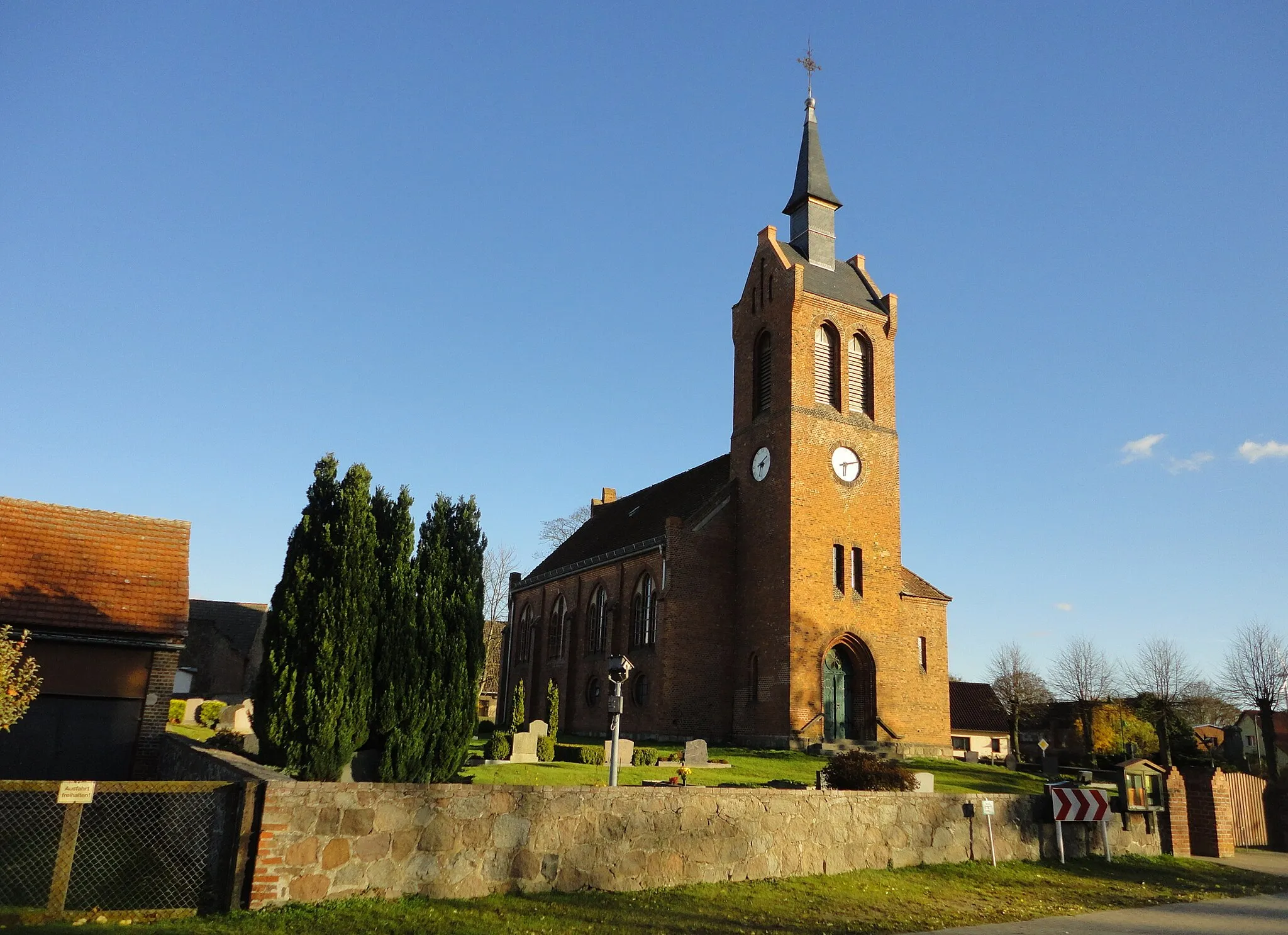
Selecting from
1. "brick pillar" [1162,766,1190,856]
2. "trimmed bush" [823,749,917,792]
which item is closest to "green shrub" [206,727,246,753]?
"trimmed bush" [823,749,917,792]

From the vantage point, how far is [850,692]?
31.2 meters

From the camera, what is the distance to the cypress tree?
12695 mm

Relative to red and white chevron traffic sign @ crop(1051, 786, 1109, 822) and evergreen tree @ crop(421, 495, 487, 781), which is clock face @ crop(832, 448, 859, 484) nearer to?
red and white chevron traffic sign @ crop(1051, 786, 1109, 822)

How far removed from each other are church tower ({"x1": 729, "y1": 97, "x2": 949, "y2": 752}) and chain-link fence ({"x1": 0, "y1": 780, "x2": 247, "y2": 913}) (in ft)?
66.3

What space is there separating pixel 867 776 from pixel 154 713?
44.1ft

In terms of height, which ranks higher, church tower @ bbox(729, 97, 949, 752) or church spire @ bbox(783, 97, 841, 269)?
church spire @ bbox(783, 97, 841, 269)

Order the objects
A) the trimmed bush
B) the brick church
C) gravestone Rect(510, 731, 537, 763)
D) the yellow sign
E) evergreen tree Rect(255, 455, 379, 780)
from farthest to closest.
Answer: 1. the brick church
2. gravestone Rect(510, 731, 537, 763)
3. the trimmed bush
4. evergreen tree Rect(255, 455, 379, 780)
5. the yellow sign

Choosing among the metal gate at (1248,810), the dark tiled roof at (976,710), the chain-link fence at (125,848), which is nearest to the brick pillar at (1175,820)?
the metal gate at (1248,810)

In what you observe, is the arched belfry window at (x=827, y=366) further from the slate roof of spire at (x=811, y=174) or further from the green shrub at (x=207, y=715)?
the green shrub at (x=207, y=715)

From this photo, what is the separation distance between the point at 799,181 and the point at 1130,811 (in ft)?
88.6

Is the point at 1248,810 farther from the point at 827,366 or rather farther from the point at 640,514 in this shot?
the point at 640,514

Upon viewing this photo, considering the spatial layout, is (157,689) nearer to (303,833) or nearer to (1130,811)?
(303,833)

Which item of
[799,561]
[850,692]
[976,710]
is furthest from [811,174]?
[976,710]

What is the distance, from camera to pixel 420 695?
1297 cm
